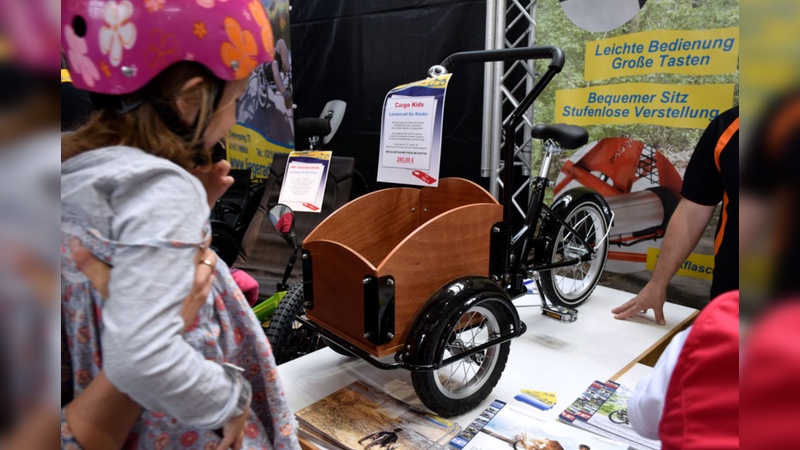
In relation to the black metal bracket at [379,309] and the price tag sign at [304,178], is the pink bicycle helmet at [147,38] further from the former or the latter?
the black metal bracket at [379,309]

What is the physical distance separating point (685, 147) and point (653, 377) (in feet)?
3.22

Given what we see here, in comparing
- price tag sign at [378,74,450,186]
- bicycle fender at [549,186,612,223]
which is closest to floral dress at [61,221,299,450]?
price tag sign at [378,74,450,186]

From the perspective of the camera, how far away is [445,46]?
9.96ft

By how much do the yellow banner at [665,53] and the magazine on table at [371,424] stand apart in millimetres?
950

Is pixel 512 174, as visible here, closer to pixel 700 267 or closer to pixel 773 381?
pixel 700 267

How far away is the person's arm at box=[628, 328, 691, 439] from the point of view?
0.44 meters

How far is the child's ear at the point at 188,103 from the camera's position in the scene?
444 millimetres

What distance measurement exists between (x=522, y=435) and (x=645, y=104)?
1190 millimetres

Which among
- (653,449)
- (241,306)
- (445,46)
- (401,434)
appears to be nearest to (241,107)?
(241,306)

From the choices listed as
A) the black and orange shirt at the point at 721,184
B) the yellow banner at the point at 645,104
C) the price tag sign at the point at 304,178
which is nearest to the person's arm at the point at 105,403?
the price tag sign at the point at 304,178

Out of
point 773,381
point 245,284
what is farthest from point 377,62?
point 773,381

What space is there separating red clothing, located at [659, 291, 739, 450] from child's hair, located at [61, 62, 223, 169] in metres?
0.46

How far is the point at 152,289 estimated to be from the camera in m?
0.40

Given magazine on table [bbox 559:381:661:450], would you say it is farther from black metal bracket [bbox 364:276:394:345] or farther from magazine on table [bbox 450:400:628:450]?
black metal bracket [bbox 364:276:394:345]
